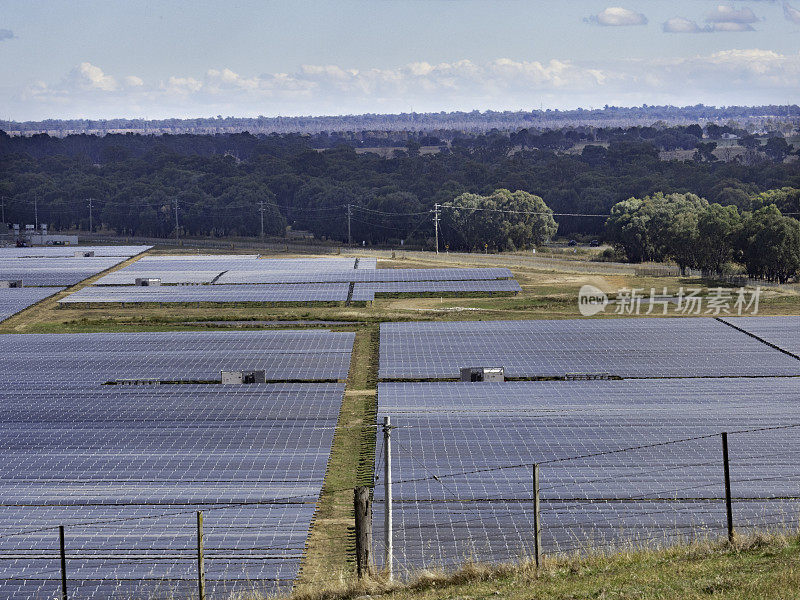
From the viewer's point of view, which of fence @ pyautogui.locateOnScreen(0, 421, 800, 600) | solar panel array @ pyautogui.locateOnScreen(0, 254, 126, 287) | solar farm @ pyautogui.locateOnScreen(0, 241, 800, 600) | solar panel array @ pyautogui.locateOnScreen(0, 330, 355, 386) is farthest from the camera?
solar panel array @ pyautogui.locateOnScreen(0, 254, 126, 287)

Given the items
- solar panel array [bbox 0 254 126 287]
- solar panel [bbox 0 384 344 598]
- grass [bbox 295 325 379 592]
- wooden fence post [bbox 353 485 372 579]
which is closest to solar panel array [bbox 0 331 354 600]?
solar panel [bbox 0 384 344 598]

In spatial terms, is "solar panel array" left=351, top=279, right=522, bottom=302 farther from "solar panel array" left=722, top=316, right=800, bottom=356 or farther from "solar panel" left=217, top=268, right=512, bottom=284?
"solar panel array" left=722, top=316, right=800, bottom=356

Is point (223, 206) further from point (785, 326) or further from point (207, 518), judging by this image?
point (207, 518)

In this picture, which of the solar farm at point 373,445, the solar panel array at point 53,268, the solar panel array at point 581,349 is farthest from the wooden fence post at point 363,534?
the solar panel array at point 53,268

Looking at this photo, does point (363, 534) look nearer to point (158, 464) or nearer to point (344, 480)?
point (344, 480)

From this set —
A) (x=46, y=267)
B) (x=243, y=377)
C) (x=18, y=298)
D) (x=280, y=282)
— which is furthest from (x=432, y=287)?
(x=46, y=267)
